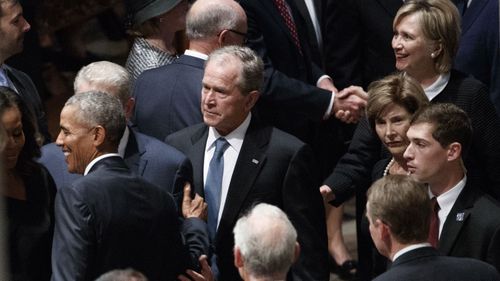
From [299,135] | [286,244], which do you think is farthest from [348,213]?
[286,244]

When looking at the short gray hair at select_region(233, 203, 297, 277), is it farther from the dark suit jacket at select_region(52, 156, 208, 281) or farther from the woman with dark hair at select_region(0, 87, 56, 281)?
the woman with dark hair at select_region(0, 87, 56, 281)

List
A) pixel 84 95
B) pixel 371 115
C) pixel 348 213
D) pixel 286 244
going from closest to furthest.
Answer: pixel 286 244 → pixel 84 95 → pixel 371 115 → pixel 348 213

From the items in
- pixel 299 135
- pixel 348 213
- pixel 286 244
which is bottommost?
pixel 348 213

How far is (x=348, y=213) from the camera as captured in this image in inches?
432

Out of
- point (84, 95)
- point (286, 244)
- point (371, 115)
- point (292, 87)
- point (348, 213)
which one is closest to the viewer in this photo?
point (286, 244)

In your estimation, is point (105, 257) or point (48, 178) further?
point (48, 178)

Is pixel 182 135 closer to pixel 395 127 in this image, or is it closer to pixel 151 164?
pixel 151 164

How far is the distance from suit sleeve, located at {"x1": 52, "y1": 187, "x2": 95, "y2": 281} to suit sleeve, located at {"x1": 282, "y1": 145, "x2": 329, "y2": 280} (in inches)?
49.8

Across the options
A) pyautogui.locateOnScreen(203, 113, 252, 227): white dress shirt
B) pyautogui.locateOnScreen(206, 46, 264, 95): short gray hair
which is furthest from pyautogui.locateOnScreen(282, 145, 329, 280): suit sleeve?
pyautogui.locateOnScreen(206, 46, 264, 95): short gray hair

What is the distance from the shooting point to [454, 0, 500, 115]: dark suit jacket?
8477 millimetres

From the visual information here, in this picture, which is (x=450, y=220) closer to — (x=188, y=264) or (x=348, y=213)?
(x=188, y=264)

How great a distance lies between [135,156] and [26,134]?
1.78ft

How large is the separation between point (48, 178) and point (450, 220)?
6.10 ft

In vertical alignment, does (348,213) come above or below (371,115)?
below
